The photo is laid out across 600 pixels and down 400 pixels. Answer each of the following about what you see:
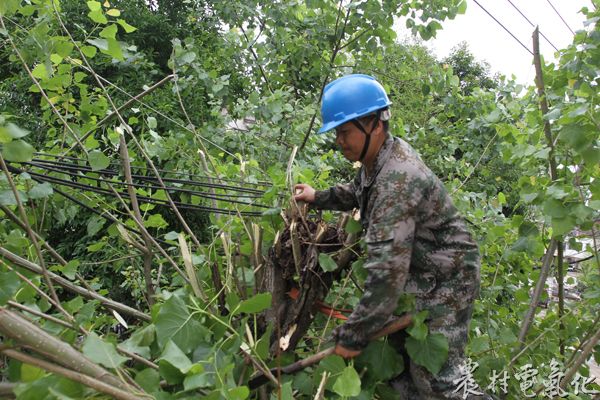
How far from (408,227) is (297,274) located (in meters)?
0.51

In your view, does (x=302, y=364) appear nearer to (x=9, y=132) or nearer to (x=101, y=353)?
(x=101, y=353)

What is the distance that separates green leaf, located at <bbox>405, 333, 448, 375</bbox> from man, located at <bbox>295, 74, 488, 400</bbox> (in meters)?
0.11

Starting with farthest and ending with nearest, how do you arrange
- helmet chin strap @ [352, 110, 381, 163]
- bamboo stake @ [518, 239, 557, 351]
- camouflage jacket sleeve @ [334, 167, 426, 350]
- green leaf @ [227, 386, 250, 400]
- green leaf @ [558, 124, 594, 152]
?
bamboo stake @ [518, 239, 557, 351], green leaf @ [558, 124, 594, 152], helmet chin strap @ [352, 110, 381, 163], camouflage jacket sleeve @ [334, 167, 426, 350], green leaf @ [227, 386, 250, 400]

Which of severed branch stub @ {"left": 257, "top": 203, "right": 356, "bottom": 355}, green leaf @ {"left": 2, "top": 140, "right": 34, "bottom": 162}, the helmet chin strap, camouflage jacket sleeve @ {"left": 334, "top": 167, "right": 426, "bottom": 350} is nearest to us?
green leaf @ {"left": 2, "top": 140, "right": 34, "bottom": 162}

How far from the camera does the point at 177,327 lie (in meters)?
1.78

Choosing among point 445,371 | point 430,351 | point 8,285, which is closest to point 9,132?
point 8,285

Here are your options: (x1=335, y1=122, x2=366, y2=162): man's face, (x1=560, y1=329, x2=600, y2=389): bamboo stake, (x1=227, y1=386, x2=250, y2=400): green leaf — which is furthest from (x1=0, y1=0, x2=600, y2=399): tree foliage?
(x1=335, y1=122, x2=366, y2=162): man's face

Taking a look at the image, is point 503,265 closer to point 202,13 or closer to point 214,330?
point 214,330

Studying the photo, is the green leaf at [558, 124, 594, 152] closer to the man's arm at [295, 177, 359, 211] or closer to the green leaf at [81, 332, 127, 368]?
the man's arm at [295, 177, 359, 211]

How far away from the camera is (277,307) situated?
2.13m

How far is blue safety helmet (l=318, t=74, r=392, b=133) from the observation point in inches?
85.8

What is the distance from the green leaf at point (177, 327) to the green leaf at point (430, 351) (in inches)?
37.1

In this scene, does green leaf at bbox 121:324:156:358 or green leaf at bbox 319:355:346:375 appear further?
green leaf at bbox 319:355:346:375

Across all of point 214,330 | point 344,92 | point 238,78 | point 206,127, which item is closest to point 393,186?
point 344,92
